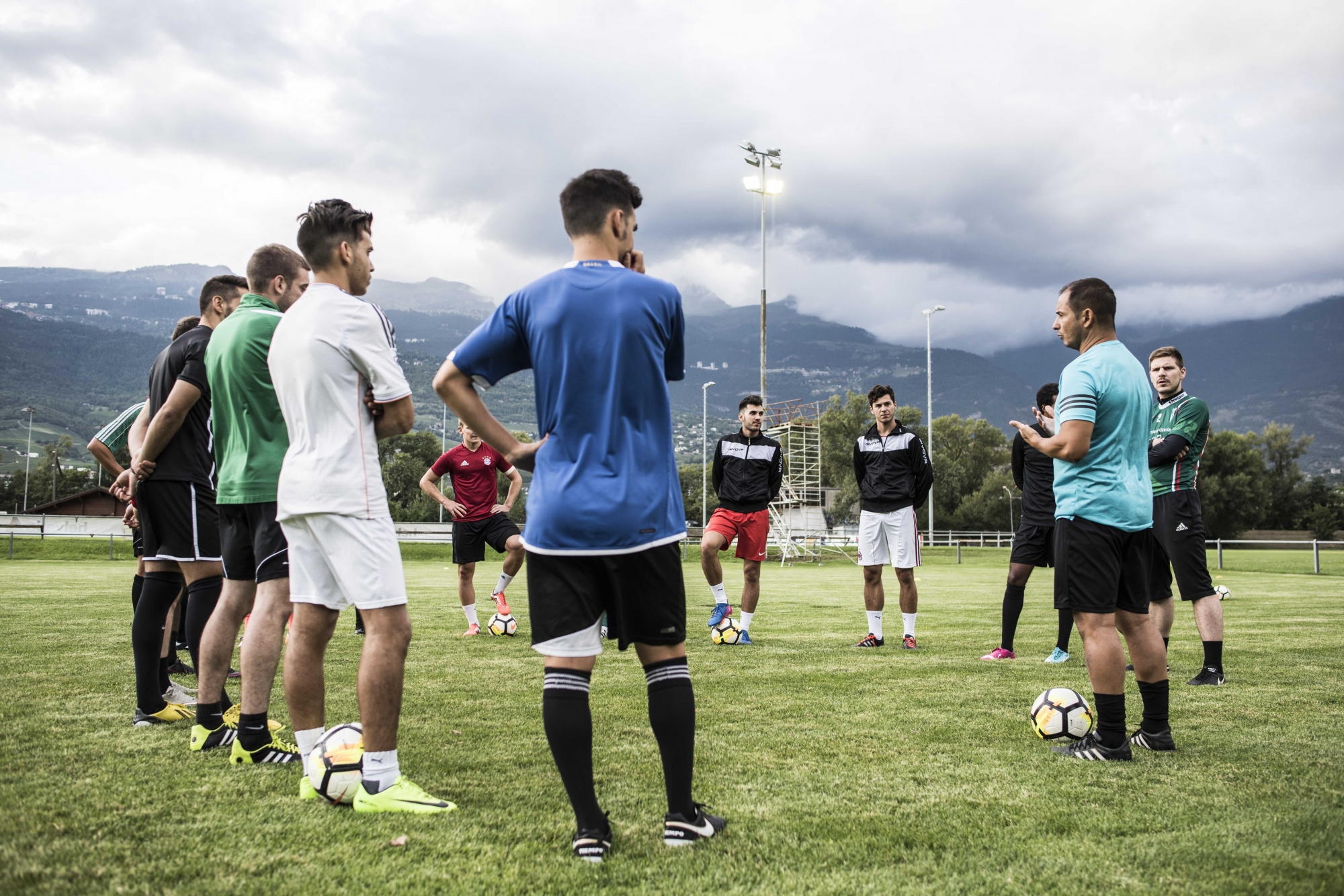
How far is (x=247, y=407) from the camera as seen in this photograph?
12.2 feet

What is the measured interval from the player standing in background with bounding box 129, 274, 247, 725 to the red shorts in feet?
17.5

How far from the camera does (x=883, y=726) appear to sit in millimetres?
4438

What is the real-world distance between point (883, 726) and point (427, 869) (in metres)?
2.77

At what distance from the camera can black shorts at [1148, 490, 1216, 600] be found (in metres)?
5.99

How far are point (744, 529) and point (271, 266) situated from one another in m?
6.06

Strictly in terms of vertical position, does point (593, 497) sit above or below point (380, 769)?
above

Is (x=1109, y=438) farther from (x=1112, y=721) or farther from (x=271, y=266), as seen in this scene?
(x=271, y=266)

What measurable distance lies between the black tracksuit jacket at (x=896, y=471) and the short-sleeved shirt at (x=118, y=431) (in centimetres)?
643

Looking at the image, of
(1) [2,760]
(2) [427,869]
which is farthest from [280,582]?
(2) [427,869]

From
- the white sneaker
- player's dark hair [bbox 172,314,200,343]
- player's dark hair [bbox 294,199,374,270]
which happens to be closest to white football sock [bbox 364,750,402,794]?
player's dark hair [bbox 294,199,374,270]

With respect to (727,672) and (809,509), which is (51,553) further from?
(809,509)

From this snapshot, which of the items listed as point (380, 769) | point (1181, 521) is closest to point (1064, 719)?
point (1181, 521)

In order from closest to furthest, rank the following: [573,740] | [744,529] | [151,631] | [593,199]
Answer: [573,740], [593,199], [151,631], [744,529]

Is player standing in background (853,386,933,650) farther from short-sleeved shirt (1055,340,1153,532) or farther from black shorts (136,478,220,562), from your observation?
black shorts (136,478,220,562)
